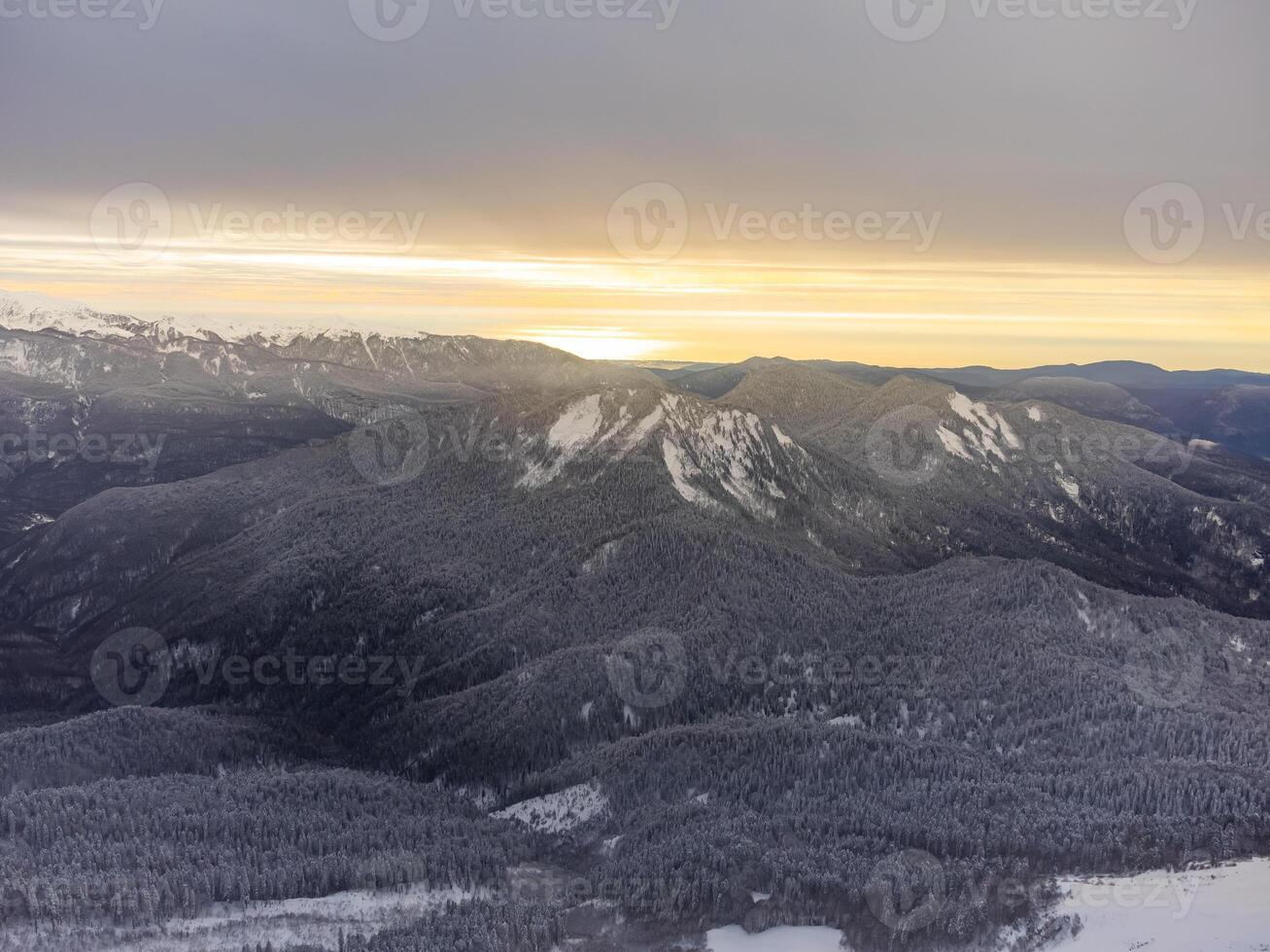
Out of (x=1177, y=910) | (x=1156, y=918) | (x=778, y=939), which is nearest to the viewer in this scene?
(x=1156, y=918)

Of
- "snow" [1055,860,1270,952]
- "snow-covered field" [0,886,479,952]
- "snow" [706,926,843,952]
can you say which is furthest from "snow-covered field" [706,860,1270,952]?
"snow-covered field" [0,886,479,952]

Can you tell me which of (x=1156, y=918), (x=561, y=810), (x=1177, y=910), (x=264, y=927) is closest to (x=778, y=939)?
(x=1156, y=918)

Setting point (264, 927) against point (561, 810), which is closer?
point (264, 927)

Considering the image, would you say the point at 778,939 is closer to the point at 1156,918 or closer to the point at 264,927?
the point at 1156,918

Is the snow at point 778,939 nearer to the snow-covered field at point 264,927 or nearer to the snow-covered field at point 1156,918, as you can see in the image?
the snow-covered field at point 1156,918

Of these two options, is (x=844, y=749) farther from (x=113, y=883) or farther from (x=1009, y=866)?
(x=113, y=883)

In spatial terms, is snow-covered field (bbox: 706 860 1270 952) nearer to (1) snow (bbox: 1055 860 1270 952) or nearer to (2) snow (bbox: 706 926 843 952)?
(1) snow (bbox: 1055 860 1270 952)

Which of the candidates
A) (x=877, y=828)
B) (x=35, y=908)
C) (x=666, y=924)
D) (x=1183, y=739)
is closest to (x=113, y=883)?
(x=35, y=908)
